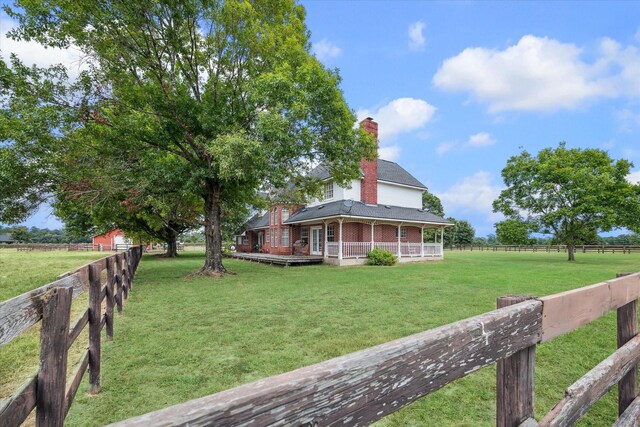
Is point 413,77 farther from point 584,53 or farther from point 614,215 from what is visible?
point 614,215

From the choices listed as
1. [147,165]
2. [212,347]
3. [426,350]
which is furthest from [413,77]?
[426,350]

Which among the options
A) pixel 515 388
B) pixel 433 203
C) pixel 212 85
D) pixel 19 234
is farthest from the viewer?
pixel 19 234

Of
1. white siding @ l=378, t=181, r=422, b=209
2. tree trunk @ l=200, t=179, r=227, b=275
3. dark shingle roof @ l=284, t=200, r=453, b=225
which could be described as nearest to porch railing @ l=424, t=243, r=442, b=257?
dark shingle roof @ l=284, t=200, r=453, b=225

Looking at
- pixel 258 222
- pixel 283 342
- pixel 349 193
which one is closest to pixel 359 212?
pixel 349 193

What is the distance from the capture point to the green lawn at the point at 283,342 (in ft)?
11.0

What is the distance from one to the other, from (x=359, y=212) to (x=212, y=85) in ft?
33.7

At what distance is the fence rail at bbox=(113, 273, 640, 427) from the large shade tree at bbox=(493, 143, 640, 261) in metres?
25.6

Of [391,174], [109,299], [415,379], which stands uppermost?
[391,174]

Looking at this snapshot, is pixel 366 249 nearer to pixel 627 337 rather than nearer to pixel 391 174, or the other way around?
pixel 391 174

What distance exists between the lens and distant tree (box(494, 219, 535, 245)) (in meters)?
24.5

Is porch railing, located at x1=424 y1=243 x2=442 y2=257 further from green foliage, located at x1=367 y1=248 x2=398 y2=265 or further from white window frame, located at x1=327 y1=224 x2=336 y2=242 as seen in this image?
white window frame, located at x1=327 y1=224 x2=336 y2=242

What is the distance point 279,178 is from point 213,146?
2567mm

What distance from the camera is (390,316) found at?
6582 millimetres

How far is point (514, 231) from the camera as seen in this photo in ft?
81.0
